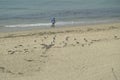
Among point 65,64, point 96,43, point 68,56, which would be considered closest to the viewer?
point 65,64

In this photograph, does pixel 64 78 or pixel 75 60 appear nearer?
pixel 64 78

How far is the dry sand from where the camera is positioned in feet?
31.3

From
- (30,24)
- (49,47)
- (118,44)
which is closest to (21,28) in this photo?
(30,24)

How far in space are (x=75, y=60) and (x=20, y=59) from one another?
2480mm

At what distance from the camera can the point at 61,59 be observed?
11336 mm

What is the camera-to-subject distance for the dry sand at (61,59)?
31.3ft

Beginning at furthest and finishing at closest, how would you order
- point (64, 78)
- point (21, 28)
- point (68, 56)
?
1. point (21, 28)
2. point (68, 56)
3. point (64, 78)

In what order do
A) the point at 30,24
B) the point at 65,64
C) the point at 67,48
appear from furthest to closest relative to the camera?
the point at 30,24, the point at 67,48, the point at 65,64

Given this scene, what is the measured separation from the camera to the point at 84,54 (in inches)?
Result: 473

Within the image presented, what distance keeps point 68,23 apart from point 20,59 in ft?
49.8

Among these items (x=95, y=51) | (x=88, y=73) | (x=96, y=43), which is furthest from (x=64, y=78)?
(x=96, y=43)

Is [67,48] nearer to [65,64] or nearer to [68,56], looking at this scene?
[68,56]

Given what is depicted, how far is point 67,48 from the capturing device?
512 inches

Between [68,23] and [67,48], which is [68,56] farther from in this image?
[68,23]
